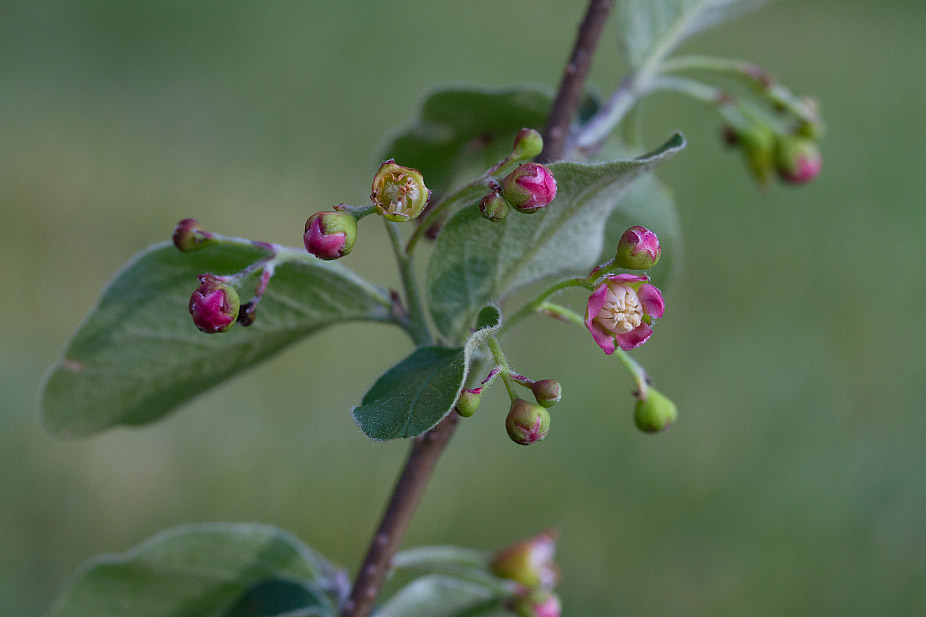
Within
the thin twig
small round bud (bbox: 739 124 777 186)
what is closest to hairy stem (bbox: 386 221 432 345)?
the thin twig

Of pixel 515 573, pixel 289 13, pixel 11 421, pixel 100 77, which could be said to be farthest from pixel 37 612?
pixel 289 13

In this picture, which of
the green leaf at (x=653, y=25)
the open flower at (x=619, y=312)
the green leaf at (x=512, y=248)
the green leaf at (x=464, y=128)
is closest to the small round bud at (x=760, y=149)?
the green leaf at (x=653, y=25)

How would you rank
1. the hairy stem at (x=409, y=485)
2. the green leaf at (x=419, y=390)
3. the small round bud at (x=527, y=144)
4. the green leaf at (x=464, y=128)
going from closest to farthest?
the green leaf at (x=419, y=390), the small round bud at (x=527, y=144), the hairy stem at (x=409, y=485), the green leaf at (x=464, y=128)

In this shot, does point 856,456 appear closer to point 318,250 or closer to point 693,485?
point 693,485

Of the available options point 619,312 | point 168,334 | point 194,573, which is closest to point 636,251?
point 619,312

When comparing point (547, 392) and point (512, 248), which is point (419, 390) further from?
point (512, 248)

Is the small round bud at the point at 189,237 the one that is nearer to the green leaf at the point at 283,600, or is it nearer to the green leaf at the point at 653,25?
the green leaf at the point at 283,600

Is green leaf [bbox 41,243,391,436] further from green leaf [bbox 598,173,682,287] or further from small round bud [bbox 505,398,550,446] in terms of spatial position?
green leaf [bbox 598,173,682,287]
